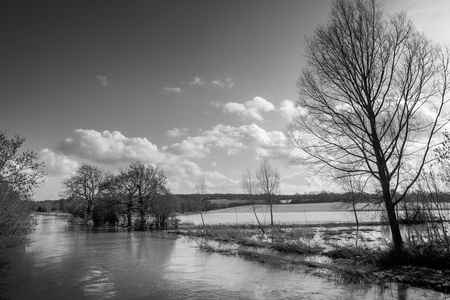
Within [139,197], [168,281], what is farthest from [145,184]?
[168,281]

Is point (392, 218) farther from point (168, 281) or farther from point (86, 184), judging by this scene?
point (86, 184)

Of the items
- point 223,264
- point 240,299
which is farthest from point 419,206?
point 223,264

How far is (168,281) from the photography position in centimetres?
1228

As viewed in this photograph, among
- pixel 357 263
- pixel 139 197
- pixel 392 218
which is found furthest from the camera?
pixel 139 197

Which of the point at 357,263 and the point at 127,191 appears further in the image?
the point at 127,191

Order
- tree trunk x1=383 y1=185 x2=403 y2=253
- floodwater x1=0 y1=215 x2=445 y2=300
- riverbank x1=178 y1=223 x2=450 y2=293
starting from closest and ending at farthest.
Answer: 1. floodwater x1=0 y1=215 x2=445 y2=300
2. riverbank x1=178 y1=223 x2=450 y2=293
3. tree trunk x1=383 y1=185 x2=403 y2=253

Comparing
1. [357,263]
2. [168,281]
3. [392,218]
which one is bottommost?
[357,263]

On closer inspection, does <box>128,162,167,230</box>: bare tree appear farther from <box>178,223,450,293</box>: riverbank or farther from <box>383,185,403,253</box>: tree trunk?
<box>383,185,403,253</box>: tree trunk

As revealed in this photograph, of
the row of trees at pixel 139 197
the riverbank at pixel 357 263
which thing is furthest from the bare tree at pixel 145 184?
the riverbank at pixel 357 263

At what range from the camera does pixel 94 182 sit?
204 ft

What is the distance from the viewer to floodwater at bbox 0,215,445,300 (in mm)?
10062

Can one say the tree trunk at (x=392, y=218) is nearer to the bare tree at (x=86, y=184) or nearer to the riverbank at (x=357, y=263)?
the riverbank at (x=357, y=263)

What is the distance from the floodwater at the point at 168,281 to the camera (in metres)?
10.1

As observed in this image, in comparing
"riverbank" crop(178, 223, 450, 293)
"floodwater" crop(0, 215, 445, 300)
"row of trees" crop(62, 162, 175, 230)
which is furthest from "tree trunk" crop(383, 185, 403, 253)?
"row of trees" crop(62, 162, 175, 230)
